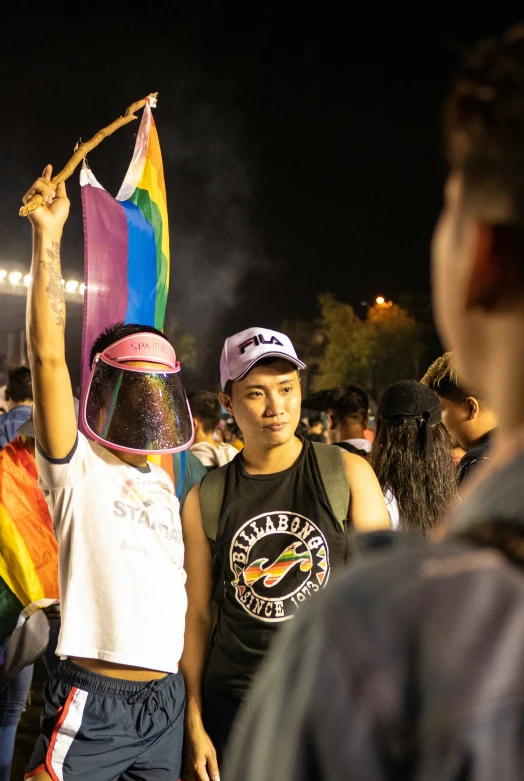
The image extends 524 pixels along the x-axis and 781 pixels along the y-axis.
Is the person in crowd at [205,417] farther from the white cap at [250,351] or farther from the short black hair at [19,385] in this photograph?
the white cap at [250,351]

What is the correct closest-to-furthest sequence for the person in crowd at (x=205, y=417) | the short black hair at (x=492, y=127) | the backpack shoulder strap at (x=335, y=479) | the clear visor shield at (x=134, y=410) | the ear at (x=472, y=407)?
the short black hair at (x=492, y=127), the backpack shoulder strap at (x=335, y=479), the clear visor shield at (x=134, y=410), the ear at (x=472, y=407), the person in crowd at (x=205, y=417)

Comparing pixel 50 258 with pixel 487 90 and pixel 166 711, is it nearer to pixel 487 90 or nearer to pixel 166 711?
pixel 166 711

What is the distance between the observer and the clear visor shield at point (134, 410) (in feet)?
10.0

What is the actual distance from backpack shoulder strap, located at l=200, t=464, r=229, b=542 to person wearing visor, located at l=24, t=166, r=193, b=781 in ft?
0.43

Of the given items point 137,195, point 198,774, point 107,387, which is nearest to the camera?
point 198,774

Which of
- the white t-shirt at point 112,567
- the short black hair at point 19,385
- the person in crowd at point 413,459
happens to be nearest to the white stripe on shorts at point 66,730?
the white t-shirt at point 112,567

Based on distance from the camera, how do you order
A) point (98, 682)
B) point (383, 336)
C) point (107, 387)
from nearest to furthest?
1. point (98, 682)
2. point (107, 387)
3. point (383, 336)

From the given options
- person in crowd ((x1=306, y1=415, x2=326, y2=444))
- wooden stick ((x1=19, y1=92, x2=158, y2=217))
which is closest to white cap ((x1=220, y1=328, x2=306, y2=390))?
wooden stick ((x1=19, y1=92, x2=158, y2=217))

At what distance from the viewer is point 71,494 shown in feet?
9.05

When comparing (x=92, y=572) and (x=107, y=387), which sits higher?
(x=107, y=387)

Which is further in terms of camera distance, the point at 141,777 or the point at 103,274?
the point at 103,274

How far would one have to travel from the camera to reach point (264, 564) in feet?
9.13

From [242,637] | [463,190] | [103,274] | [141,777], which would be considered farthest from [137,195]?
[463,190]

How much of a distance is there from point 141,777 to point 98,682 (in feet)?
1.35
